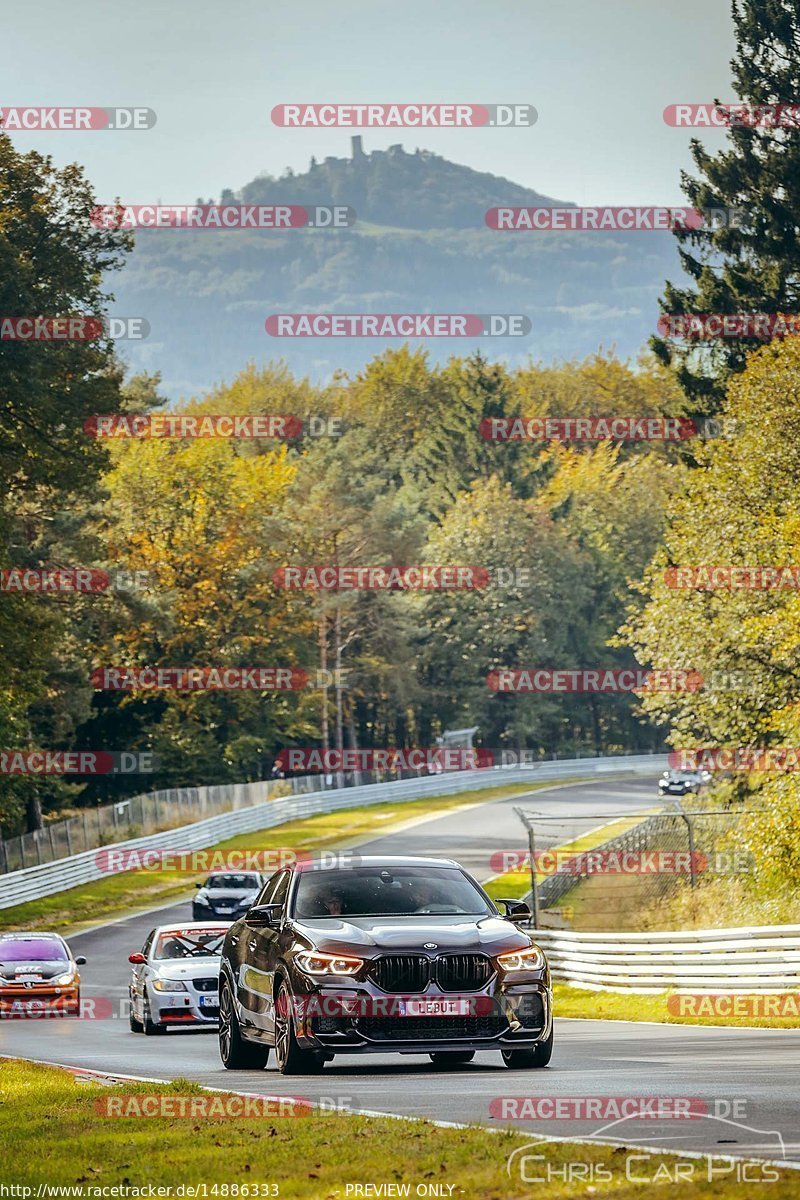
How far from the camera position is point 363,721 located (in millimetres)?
100500

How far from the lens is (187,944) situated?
1000 inches

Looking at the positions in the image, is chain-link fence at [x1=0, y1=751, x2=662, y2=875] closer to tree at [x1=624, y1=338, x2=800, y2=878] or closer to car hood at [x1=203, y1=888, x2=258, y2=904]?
car hood at [x1=203, y1=888, x2=258, y2=904]

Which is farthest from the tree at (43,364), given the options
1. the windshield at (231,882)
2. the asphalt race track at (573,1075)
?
the asphalt race track at (573,1075)

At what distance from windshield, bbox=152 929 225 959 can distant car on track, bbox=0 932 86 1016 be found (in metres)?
4.90

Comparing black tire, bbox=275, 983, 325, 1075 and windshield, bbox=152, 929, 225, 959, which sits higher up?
black tire, bbox=275, 983, 325, 1075

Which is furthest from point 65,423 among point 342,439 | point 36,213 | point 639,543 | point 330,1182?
point 639,543

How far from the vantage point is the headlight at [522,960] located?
14180 millimetres

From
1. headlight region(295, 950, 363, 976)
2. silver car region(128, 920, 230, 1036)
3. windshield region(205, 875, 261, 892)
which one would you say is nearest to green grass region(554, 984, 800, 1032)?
silver car region(128, 920, 230, 1036)

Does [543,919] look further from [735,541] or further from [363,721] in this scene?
[363,721]

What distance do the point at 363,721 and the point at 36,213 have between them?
57.8 m

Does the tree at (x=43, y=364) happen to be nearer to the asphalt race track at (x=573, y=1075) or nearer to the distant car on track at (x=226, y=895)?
the distant car on track at (x=226, y=895)

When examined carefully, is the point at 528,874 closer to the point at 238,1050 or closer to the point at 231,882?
the point at 231,882

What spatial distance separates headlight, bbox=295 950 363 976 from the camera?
553 inches

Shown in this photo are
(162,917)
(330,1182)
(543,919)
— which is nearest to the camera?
(330,1182)
